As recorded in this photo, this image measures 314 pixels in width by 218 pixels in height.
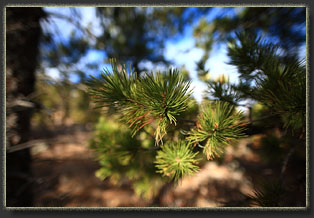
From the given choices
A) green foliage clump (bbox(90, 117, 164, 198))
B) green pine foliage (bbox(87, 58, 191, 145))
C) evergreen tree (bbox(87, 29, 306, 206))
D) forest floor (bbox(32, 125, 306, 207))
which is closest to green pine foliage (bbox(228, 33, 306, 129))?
evergreen tree (bbox(87, 29, 306, 206))

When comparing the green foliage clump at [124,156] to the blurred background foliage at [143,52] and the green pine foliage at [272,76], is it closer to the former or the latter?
the blurred background foliage at [143,52]

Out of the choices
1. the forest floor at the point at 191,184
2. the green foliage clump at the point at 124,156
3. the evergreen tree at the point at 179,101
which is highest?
the evergreen tree at the point at 179,101

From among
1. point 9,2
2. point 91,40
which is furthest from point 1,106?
point 91,40

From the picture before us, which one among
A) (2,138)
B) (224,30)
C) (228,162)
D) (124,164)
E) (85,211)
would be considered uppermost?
(224,30)

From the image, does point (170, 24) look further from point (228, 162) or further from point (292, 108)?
point (228, 162)

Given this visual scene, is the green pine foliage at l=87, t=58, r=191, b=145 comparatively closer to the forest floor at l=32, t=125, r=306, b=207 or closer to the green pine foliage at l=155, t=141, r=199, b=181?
the green pine foliage at l=155, t=141, r=199, b=181

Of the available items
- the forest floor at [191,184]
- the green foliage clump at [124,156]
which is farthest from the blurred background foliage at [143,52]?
the forest floor at [191,184]

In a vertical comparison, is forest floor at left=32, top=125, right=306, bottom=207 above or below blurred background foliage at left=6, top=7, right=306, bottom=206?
below

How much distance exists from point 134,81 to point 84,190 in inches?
72.7

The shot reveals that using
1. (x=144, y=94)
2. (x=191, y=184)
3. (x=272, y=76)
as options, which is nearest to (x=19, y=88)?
(x=144, y=94)

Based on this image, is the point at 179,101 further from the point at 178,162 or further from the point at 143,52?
the point at 143,52

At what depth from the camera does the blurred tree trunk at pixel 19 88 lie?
0.73 m

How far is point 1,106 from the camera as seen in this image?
51cm

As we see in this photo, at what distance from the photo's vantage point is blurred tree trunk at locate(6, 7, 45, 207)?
732mm
